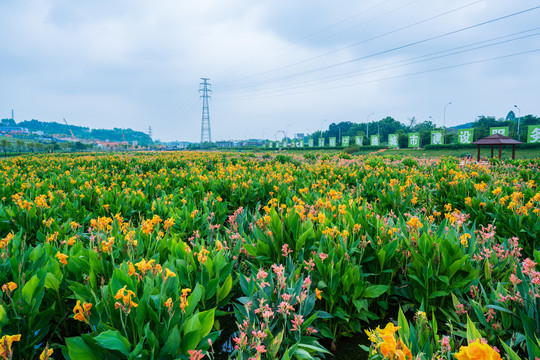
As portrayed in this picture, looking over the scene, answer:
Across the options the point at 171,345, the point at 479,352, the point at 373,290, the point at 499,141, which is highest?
the point at 499,141

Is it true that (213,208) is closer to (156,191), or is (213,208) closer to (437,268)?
(156,191)

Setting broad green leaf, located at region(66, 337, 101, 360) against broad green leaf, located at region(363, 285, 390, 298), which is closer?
broad green leaf, located at region(66, 337, 101, 360)

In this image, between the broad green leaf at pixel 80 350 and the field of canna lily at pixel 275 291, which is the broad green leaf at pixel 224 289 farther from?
the broad green leaf at pixel 80 350

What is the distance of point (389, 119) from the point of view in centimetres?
10031

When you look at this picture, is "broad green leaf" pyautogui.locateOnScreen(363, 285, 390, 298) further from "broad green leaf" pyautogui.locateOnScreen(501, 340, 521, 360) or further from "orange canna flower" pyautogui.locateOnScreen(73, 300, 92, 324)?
"orange canna flower" pyautogui.locateOnScreen(73, 300, 92, 324)

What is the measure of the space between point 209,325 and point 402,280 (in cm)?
178

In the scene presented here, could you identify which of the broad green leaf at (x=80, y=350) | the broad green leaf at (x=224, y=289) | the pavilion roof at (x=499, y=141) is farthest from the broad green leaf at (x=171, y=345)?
the pavilion roof at (x=499, y=141)

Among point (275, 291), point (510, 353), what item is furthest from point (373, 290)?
point (510, 353)

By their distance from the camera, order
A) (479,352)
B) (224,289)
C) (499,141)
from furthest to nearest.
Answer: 1. (499,141)
2. (224,289)
3. (479,352)

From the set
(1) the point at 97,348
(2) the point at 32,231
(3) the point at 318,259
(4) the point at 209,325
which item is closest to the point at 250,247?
(3) the point at 318,259

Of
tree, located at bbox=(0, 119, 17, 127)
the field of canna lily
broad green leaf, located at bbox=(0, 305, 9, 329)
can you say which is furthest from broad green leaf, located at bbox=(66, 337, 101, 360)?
tree, located at bbox=(0, 119, 17, 127)

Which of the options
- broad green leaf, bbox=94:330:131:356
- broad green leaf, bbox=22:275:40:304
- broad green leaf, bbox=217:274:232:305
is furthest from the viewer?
broad green leaf, bbox=217:274:232:305

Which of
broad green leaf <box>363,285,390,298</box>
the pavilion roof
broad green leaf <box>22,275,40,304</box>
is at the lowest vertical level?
broad green leaf <box>363,285,390,298</box>

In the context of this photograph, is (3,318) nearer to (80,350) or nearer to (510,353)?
(80,350)
